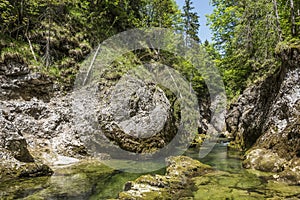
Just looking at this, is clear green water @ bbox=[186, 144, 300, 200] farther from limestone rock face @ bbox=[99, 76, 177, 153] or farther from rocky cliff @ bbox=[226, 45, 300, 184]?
limestone rock face @ bbox=[99, 76, 177, 153]

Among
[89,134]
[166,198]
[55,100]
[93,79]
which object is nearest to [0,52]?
[55,100]

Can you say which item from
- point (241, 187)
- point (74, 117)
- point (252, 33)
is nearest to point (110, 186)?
point (241, 187)

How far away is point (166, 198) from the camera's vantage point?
5.85 metres

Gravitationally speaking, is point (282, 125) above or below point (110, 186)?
above

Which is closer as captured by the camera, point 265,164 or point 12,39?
point 265,164

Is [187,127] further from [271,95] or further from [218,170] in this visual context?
[218,170]

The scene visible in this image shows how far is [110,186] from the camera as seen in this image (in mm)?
7145

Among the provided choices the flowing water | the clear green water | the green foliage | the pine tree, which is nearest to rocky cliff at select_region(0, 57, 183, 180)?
the flowing water

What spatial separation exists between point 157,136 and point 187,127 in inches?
299

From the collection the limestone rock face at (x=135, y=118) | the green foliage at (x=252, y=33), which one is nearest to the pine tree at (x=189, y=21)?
the green foliage at (x=252, y=33)

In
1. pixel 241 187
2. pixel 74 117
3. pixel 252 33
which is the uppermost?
pixel 252 33

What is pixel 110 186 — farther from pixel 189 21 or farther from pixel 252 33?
pixel 189 21

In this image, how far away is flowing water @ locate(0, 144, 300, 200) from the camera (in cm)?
602

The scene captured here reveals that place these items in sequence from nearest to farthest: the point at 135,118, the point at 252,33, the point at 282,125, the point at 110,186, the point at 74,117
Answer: the point at 110,186, the point at 282,125, the point at 74,117, the point at 135,118, the point at 252,33
